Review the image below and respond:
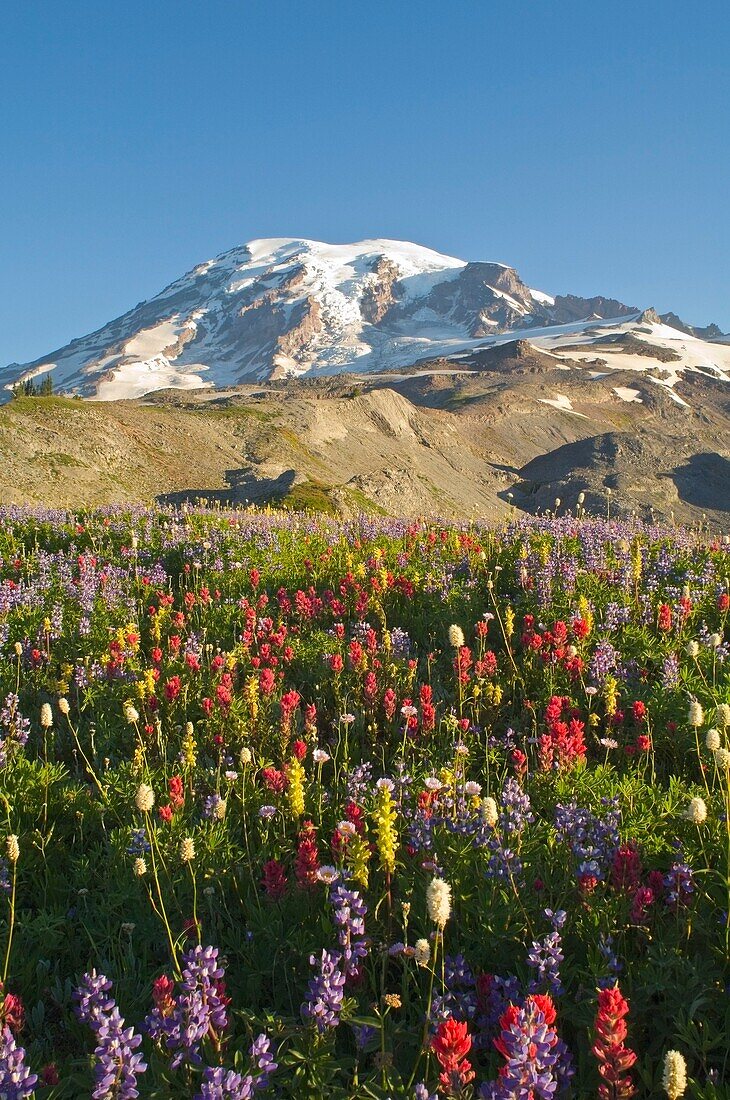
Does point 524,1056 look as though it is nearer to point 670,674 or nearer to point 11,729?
point 670,674

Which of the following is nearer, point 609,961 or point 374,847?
point 609,961

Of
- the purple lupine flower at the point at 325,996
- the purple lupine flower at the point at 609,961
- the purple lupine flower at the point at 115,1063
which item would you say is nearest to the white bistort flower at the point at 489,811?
the purple lupine flower at the point at 609,961

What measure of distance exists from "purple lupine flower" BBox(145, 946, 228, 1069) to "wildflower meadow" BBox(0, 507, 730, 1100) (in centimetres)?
1

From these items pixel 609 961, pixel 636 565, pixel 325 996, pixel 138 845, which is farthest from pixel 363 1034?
pixel 636 565

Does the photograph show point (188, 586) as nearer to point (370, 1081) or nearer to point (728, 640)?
point (728, 640)

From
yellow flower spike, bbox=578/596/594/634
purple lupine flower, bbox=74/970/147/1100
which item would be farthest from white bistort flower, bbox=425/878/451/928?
yellow flower spike, bbox=578/596/594/634

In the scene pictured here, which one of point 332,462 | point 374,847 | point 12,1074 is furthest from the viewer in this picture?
point 332,462

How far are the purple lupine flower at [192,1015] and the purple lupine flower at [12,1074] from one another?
1.27 ft

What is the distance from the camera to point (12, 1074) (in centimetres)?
204

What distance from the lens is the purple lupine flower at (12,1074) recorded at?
2033mm

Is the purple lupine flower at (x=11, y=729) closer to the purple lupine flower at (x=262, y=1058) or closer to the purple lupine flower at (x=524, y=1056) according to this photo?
the purple lupine flower at (x=262, y=1058)

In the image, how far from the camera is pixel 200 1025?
2283 mm

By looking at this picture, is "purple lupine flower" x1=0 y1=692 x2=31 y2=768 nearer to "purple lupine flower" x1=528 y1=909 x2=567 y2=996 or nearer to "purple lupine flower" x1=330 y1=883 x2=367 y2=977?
"purple lupine flower" x1=330 y1=883 x2=367 y2=977

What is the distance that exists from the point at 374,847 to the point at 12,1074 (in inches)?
85.0
